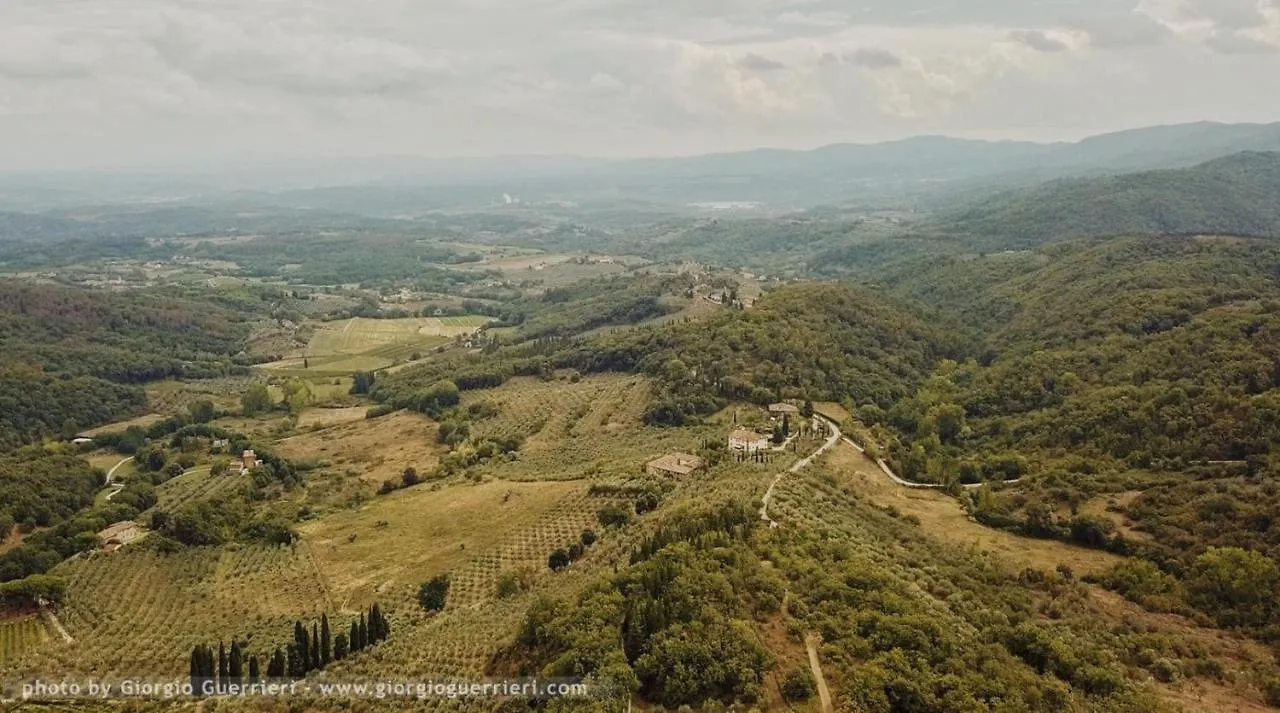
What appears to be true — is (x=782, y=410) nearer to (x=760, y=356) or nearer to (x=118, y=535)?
(x=760, y=356)

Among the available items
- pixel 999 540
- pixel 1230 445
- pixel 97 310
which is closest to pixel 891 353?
pixel 1230 445

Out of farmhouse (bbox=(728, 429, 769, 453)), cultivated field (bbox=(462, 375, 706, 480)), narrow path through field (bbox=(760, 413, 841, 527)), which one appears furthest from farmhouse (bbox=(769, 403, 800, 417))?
farmhouse (bbox=(728, 429, 769, 453))

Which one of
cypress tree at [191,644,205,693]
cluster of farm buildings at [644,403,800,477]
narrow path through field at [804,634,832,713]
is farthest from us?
cluster of farm buildings at [644,403,800,477]

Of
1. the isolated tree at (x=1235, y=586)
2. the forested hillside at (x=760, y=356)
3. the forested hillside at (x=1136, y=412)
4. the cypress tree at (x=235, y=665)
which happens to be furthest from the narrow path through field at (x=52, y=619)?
the isolated tree at (x=1235, y=586)

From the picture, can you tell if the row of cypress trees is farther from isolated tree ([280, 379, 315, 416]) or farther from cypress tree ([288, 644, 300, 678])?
isolated tree ([280, 379, 315, 416])

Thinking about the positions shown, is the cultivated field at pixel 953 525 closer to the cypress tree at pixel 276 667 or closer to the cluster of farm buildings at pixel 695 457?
the cluster of farm buildings at pixel 695 457

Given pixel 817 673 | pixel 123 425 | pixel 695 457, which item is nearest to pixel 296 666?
pixel 817 673
